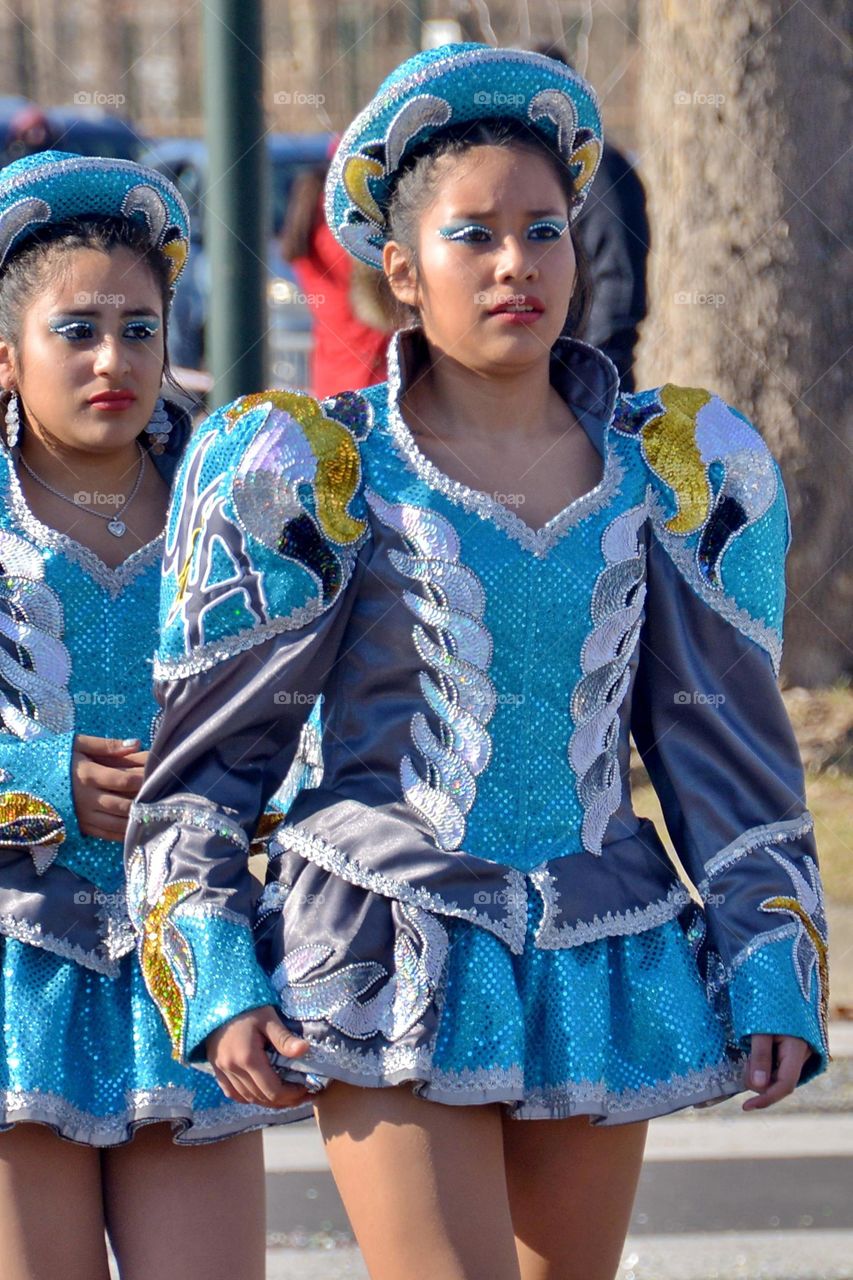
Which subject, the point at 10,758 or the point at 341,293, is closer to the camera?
the point at 10,758

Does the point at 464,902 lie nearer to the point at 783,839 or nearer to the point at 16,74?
the point at 783,839

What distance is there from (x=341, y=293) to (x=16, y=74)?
2660 centimetres

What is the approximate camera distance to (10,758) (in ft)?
9.59

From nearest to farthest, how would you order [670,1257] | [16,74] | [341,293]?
[670,1257], [341,293], [16,74]

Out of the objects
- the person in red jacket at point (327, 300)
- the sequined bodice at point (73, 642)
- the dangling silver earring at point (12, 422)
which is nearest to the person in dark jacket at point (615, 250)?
the person in red jacket at point (327, 300)

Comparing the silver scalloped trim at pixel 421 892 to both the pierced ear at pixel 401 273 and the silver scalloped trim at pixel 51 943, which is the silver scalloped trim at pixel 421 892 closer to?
the silver scalloped trim at pixel 51 943

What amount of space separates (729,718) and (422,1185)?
0.69 meters

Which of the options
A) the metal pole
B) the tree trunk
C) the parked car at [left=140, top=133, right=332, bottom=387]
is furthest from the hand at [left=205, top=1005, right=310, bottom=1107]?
the tree trunk

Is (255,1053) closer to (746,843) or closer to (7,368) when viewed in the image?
(746,843)

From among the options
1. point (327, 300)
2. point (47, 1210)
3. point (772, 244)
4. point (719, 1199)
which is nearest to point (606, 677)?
point (47, 1210)

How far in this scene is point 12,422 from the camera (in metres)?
3.14

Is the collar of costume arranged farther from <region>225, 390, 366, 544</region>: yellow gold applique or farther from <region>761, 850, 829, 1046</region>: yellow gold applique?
<region>761, 850, 829, 1046</region>: yellow gold applique

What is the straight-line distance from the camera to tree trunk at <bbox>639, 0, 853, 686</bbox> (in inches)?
297

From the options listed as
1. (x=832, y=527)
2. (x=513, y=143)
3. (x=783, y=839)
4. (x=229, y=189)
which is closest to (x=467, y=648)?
(x=783, y=839)
